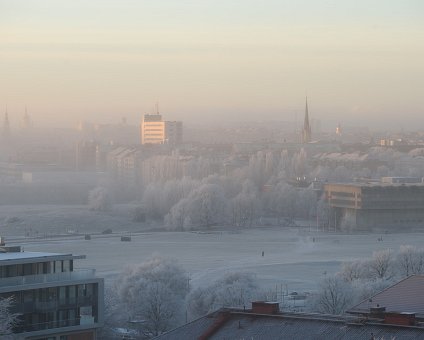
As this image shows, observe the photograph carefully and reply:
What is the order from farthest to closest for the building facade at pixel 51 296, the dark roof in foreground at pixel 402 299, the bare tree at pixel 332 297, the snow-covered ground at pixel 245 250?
the snow-covered ground at pixel 245 250, the bare tree at pixel 332 297, the building facade at pixel 51 296, the dark roof in foreground at pixel 402 299

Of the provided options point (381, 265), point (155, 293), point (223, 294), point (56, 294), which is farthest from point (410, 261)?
point (56, 294)

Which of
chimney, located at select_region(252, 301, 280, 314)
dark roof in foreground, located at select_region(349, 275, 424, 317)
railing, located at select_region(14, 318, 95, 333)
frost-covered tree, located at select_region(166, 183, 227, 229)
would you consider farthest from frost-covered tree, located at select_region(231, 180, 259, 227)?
chimney, located at select_region(252, 301, 280, 314)

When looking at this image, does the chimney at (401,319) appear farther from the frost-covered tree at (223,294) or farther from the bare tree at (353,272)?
the bare tree at (353,272)

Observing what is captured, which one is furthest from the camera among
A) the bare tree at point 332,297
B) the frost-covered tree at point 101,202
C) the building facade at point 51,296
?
the frost-covered tree at point 101,202

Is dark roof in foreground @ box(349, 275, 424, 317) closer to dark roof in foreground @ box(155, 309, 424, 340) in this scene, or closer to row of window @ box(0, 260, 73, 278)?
dark roof in foreground @ box(155, 309, 424, 340)

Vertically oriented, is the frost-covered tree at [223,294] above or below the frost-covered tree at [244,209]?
below

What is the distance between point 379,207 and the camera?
202 feet

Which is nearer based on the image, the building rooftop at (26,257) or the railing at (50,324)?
the railing at (50,324)

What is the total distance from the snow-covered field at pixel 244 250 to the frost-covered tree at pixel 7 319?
1280cm

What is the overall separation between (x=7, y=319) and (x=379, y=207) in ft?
149

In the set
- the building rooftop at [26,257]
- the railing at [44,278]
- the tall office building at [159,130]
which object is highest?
the tall office building at [159,130]

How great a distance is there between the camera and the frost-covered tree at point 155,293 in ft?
82.4

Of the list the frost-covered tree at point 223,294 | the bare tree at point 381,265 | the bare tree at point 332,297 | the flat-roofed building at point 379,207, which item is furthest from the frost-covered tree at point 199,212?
the bare tree at point 332,297

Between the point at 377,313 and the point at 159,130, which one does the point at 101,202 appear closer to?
the point at 377,313
